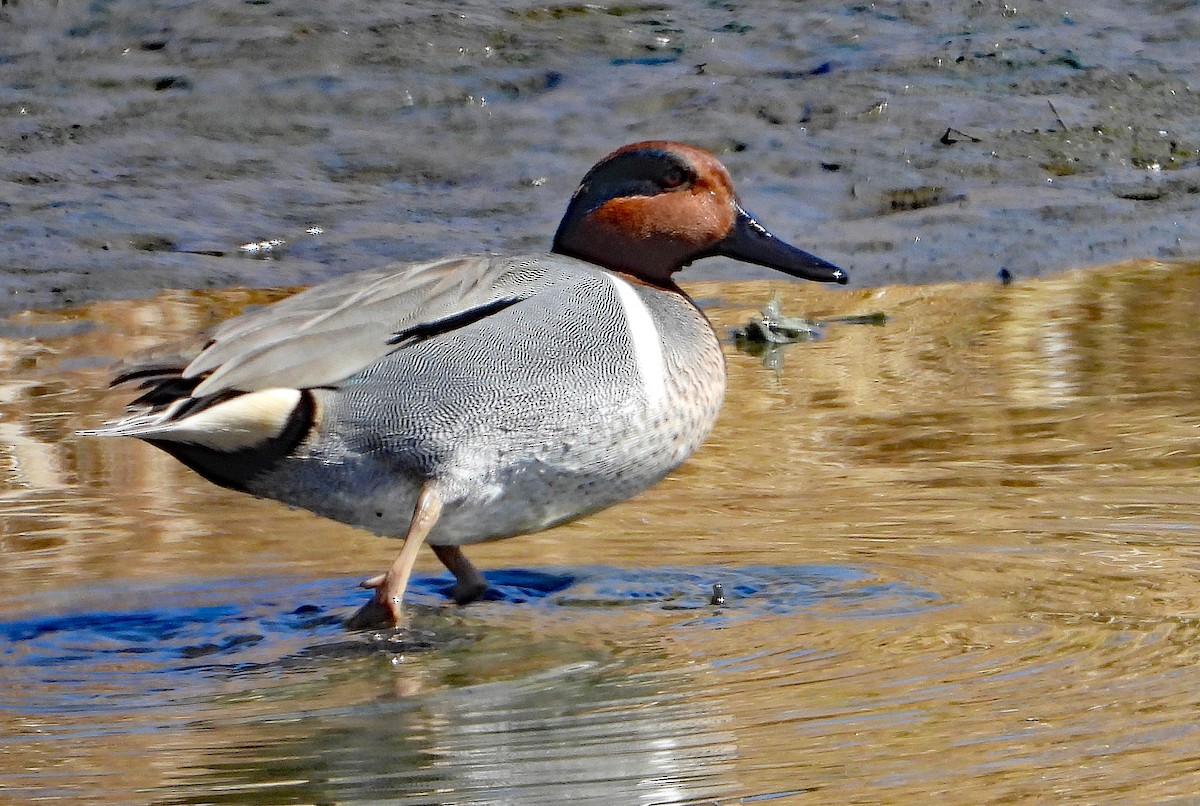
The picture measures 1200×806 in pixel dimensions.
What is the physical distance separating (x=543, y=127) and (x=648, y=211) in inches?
196

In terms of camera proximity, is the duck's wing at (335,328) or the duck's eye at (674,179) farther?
the duck's eye at (674,179)

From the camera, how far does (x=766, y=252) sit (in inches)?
198

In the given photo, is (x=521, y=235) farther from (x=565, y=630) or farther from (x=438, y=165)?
(x=565, y=630)

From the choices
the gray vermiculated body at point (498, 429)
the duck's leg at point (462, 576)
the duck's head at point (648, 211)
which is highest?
the duck's head at point (648, 211)

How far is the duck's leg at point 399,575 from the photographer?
4.19 meters

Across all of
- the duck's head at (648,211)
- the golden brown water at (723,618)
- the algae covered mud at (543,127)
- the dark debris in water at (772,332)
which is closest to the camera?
the golden brown water at (723,618)

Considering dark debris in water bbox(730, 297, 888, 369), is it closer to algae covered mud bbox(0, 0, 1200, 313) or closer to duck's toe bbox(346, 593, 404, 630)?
algae covered mud bbox(0, 0, 1200, 313)

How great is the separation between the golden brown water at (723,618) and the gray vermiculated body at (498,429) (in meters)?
0.27

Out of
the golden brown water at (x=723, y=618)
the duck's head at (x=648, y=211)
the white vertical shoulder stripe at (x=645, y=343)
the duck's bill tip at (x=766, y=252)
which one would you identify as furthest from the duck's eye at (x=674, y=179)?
the golden brown water at (x=723, y=618)

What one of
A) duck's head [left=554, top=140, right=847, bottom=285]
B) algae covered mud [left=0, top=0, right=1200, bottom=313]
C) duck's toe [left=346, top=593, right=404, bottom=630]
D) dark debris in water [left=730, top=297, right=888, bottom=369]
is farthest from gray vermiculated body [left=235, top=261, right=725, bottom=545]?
algae covered mud [left=0, top=0, right=1200, bottom=313]

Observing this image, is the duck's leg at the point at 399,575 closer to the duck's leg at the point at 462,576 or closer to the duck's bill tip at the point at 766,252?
the duck's leg at the point at 462,576

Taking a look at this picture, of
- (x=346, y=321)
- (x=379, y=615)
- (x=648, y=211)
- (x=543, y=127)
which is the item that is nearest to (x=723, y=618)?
(x=379, y=615)

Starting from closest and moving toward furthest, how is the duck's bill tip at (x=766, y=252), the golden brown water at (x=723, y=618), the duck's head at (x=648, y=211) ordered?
the golden brown water at (x=723, y=618), the duck's head at (x=648, y=211), the duck's bill tip at (x=766, y=252)

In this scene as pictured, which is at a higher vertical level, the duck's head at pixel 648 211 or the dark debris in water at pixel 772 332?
the duck's head at pixel 648 211
